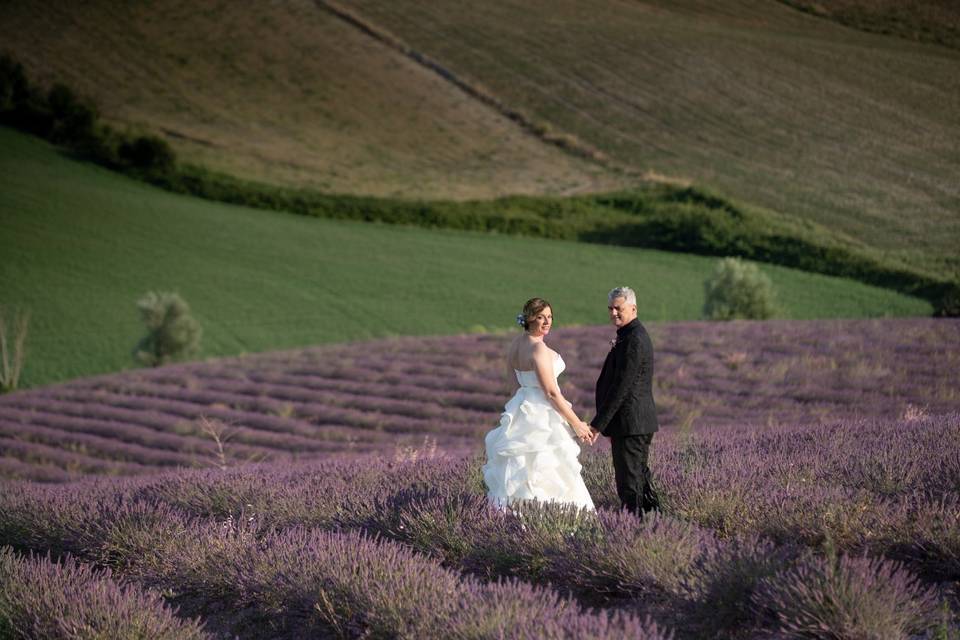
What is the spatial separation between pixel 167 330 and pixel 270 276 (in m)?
8.46

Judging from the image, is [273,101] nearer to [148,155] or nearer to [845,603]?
[148,155]

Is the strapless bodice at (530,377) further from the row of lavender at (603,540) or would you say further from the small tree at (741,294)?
the small tree at (741,294)

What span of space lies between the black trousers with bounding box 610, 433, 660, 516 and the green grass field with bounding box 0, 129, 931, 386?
15.8 meters

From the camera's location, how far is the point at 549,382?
5.79 metres

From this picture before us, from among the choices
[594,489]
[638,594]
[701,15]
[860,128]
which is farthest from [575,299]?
[638,594]

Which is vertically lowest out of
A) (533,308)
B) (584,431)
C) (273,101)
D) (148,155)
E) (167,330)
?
(167,330)

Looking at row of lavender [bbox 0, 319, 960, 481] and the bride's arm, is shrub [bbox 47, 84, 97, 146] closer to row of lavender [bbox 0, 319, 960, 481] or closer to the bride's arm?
row of lavender [bbox 0, 319, 960, 481]

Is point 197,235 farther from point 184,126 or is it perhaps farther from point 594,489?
point 594,489

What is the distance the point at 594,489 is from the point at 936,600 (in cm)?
280

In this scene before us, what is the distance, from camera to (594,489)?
6.68 metres

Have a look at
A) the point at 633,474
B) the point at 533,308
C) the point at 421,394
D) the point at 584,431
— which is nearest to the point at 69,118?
the point at 421,394

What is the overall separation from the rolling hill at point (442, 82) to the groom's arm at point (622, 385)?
70.9 ft

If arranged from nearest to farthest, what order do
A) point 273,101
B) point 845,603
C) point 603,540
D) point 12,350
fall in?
point 845,603 < point 603,540 < point 12,350 < point 273,101

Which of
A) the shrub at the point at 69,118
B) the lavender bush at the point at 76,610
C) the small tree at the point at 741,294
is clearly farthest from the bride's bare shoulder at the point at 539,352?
the shrub at the point at 69,118
